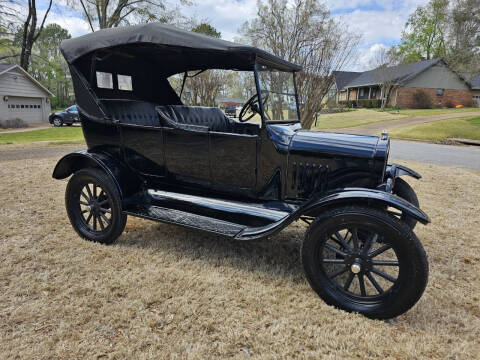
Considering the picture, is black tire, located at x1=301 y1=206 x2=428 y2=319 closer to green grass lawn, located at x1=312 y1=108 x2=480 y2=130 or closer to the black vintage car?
the black vintage car

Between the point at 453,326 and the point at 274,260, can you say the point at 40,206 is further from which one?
the point at 453,326

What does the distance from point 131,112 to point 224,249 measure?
75.5 inches

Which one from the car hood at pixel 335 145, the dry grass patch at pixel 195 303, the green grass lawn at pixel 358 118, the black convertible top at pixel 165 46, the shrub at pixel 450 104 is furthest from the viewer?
the shrub at pixel 450 104

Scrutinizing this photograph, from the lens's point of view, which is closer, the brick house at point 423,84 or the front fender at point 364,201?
the front fender at point 364,201

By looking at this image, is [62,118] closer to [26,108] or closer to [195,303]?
[26,108]

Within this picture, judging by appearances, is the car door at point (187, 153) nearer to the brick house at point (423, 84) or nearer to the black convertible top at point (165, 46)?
the black convertible top at point (165, 46)

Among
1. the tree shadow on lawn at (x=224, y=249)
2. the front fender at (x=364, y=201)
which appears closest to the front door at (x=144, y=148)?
the tree shadow on lawn at (x=224, y=249)

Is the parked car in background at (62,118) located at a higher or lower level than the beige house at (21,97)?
lower

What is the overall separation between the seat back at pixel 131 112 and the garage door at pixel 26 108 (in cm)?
2407

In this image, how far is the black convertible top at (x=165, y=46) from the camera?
8.84 feet

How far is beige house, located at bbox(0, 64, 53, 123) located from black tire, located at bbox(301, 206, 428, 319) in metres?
25.8

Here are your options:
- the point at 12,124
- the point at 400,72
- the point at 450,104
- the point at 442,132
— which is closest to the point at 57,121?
the point at 12,124

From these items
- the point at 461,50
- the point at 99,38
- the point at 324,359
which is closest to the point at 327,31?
the point at 99,38

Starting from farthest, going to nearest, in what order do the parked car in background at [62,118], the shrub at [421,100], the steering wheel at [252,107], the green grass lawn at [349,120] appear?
the shrub at [421,100], the green grass lawn at [349,120], the parked car in background at [62,118], the steering wheel at [252,107]
